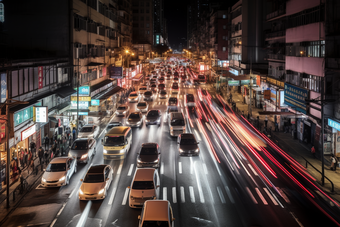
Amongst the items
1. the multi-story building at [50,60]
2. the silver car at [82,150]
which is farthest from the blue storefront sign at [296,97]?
the multi-story building at [50,60]

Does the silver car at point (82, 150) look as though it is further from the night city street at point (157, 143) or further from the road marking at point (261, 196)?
the road marking at point (261, 196)

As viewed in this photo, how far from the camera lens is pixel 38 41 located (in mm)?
37125

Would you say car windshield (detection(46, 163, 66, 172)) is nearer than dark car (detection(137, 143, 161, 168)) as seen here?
Yes

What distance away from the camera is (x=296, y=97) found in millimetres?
30562

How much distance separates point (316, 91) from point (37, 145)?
84.1 feet

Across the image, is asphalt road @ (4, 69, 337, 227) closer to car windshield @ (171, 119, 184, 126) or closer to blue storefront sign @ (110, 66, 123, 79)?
car windshield @ (171, 119, 184, 126)

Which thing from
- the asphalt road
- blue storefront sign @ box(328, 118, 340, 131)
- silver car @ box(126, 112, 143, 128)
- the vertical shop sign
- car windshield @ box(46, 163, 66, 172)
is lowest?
the asphalt road

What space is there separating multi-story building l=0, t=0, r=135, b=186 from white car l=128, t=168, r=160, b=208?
8805 millimetres

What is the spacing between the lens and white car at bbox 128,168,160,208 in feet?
55.0

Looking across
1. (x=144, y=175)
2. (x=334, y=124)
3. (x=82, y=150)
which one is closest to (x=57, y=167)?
(x=82, y=150)

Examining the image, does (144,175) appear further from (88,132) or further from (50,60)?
(50,60)

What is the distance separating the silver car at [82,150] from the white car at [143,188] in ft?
26.8

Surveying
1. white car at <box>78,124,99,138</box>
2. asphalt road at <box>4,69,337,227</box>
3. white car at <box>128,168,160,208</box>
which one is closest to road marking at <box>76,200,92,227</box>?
asphalt road at <box>4,69,337,227</box>

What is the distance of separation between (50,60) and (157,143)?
13.4m
